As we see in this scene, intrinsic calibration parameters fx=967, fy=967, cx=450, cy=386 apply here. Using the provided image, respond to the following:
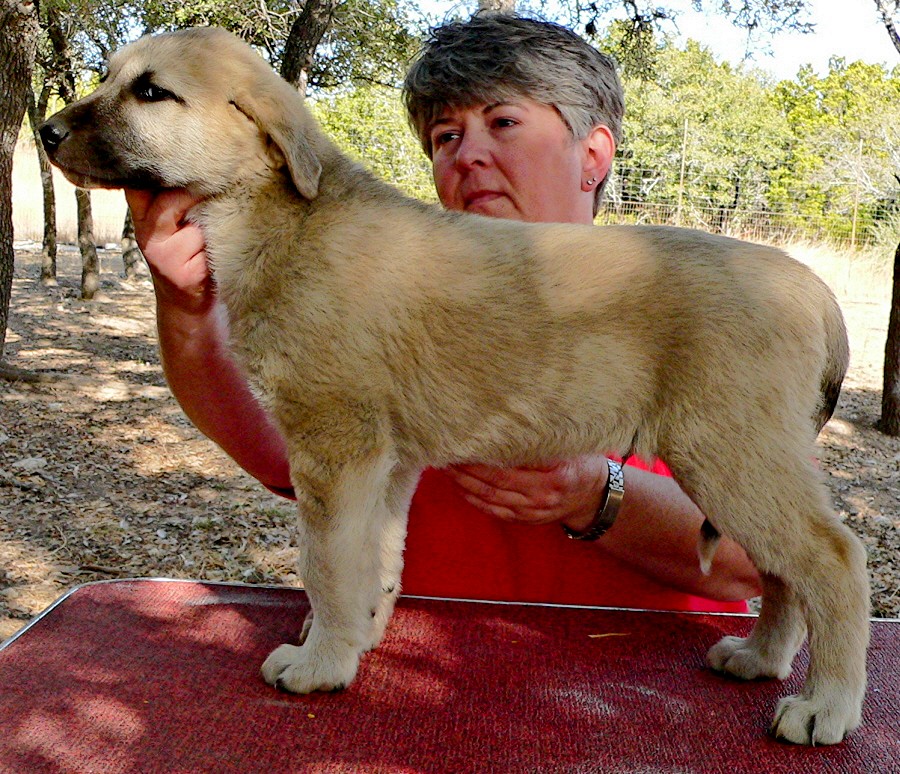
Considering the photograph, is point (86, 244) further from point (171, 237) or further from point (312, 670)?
point (312, 670)

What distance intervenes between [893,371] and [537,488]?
28.0 feet

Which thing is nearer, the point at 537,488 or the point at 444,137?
the point at 537,488

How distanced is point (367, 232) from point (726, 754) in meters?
1.48

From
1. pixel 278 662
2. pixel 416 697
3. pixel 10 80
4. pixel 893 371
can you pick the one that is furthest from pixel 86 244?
pixel 416 697

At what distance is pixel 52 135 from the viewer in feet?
7.86

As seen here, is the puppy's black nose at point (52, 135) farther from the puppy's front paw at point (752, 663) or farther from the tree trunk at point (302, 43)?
the tree trunk at point (302, 43)

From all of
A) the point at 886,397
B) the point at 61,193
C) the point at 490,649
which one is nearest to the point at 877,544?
the point at 886,397

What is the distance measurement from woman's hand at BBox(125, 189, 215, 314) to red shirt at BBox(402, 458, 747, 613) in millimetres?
1304

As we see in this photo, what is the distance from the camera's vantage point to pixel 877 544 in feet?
25.2

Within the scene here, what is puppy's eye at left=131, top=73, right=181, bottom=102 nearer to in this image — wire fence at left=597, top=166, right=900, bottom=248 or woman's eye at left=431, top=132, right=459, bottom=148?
woman's eye at left=431, top=132, right=459, bottom=148

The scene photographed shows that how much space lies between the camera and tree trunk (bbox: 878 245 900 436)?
9906 millimetres

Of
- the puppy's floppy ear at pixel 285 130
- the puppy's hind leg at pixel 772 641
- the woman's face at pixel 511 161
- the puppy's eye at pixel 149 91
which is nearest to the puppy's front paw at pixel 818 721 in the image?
the puppy's hind leg at pixel 772 641

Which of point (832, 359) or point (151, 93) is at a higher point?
point (151, 93)

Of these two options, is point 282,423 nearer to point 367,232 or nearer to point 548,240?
point 367,232
